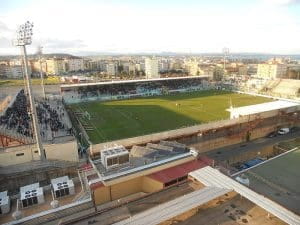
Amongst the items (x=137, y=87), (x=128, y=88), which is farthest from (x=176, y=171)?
(x=137, y=87)

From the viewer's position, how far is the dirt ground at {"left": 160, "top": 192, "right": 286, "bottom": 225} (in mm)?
12852

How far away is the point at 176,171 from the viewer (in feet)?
65.3

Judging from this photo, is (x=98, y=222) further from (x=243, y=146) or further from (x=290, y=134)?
(x=290, y=134)

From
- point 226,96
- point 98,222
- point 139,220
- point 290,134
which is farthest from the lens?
A: point 226,96

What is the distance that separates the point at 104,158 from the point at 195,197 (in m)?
7.45

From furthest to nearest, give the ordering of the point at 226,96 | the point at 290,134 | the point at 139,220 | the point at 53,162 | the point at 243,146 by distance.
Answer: the point at 226,96 < the point at 290,134 < the point at 243,146 < the point at 53,162 < the point at 139,220

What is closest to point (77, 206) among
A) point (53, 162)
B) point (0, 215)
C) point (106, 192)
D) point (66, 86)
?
point (106, 192)

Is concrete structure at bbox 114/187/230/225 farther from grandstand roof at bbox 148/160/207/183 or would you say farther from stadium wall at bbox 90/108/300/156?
stadium wall at bbox 90/108/300/156

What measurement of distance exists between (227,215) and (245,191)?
183 cm

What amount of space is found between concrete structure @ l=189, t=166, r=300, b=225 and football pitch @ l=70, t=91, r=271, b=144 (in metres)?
21.5

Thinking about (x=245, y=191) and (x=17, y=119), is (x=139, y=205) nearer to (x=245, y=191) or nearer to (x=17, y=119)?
(x=245, y=191)

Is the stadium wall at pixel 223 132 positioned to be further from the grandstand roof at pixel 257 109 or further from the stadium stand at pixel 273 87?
the stadium stand at pixel 273 87

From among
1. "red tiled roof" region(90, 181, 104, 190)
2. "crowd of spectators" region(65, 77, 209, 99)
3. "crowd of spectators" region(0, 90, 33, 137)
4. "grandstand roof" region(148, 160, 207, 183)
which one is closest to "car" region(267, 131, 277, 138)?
"grandstand roof" region(148, 160, 207, 183)

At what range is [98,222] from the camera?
1366 cm
